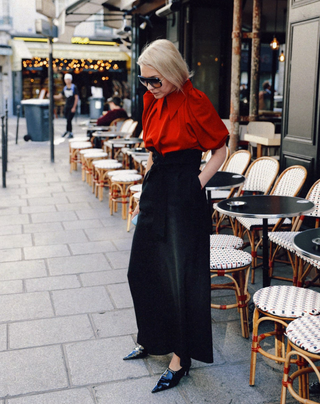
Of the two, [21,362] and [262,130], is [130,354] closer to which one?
[21,362]

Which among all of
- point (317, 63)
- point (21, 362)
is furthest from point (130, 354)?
point (317, 63)

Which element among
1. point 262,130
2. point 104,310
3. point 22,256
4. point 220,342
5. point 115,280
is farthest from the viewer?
point 262,130

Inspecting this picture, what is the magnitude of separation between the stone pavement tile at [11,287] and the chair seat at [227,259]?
1674 mm

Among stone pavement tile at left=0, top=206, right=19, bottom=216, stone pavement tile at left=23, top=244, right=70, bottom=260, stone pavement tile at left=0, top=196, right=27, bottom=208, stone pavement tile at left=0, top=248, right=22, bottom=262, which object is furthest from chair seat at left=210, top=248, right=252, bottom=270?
stone pavement tile at left=0, top=196, right=27, bottom=208

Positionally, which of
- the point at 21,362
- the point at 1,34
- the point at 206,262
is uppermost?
the point at 1,34

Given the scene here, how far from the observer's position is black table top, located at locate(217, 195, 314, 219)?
9.87 feet

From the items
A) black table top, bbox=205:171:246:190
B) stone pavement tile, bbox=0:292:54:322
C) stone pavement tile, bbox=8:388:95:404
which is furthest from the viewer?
black table top, bbox=205:171:246:190

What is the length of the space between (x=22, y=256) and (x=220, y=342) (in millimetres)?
2401

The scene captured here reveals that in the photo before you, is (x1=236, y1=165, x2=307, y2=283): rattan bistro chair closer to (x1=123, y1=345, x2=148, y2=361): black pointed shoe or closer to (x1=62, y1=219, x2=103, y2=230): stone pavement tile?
(x1=123, y1=345, x2=148, y2=361): black pointed shoe

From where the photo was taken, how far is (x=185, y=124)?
243 cm

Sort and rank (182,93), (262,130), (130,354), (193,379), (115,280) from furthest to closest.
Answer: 1. (262,130)
2. (115,280)
3. (130,354)
4. (193,379)
5. (182,93)

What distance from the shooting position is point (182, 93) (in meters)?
2.46

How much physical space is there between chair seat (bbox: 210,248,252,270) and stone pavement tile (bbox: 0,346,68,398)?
105 cm

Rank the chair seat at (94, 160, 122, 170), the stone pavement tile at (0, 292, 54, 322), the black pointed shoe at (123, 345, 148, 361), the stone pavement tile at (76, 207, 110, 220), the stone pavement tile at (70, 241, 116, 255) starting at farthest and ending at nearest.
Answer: the chair seat at (94, 160, 122, 170)
the stone pavement tile at (76, 207, 110, 220)
the stone pavement tile at (70, 241, 116, 255)
the stone pavement tile at (0, 292, 54, 322)
the black pointed shoe at (123, 345, 148, 361)
